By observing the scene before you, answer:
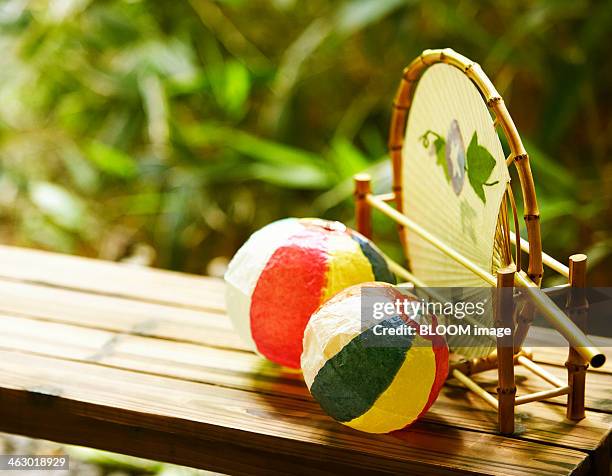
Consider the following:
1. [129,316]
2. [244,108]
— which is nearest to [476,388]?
[129,316]

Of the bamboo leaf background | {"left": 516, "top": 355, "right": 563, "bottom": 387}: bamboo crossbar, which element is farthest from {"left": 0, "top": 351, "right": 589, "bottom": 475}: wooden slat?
the bamboo leaf background

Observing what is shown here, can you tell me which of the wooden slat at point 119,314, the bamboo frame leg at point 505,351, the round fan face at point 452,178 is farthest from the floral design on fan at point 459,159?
the wooden slat at point 119,314

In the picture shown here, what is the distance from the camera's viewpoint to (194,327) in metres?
1.31

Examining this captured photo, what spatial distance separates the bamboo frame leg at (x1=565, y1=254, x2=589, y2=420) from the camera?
3.11 ft

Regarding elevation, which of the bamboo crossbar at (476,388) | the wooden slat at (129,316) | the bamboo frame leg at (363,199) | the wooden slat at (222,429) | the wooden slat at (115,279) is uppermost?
the bamboo frame leg at (363,199)

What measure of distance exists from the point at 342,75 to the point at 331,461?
2.00 m

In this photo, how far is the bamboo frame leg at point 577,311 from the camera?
947 mm

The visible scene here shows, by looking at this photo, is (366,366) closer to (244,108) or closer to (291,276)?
(291,276)

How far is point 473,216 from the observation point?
1.01 metres

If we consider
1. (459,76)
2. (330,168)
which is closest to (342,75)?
(330,168)

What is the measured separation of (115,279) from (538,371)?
0.72 metres

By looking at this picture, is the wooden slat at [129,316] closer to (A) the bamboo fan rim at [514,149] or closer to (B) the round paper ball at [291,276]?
(B) the round paper ball at [291,276]

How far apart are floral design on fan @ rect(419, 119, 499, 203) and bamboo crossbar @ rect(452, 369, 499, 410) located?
0.23 meters

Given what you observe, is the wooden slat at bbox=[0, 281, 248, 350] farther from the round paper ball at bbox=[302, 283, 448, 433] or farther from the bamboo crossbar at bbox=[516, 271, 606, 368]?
the bamboo crossbar at bbox=[516, 271, 606, 368]
